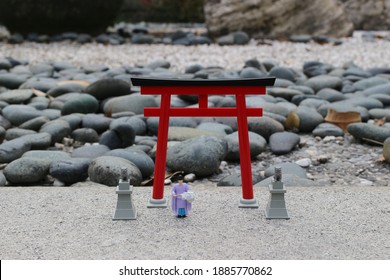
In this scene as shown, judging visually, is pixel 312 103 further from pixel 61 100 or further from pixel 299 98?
pixel 61 100

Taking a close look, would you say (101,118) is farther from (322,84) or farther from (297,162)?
(322,84)

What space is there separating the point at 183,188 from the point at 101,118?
1.58m

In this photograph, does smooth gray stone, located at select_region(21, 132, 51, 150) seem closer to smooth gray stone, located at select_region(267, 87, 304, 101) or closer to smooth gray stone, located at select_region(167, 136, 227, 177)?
smooth gray stone, located at select_region(167, 136, 227, 177)

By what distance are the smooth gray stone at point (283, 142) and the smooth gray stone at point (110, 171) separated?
2.58 feet

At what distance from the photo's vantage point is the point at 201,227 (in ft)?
6.15

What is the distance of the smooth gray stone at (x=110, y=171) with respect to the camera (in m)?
2.48

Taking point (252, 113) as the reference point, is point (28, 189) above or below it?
below

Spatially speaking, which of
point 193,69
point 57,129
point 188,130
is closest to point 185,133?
point 188,130

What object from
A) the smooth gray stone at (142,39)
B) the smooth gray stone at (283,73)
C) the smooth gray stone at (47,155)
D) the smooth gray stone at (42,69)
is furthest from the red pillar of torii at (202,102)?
the smooth gray stone at (142,39)

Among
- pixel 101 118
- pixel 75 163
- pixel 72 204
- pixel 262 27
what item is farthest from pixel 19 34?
pixel 72 204

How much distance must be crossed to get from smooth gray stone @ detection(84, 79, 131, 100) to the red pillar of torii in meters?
2.00

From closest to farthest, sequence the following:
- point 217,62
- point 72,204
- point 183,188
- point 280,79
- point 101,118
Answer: point 183,188 → point 72,204 → point 101,118 → point 280,79 → point 217,62

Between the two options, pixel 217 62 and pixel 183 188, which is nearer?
pixel 183 188

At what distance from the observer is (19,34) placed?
7695 mm
